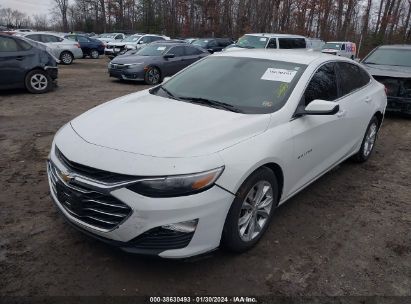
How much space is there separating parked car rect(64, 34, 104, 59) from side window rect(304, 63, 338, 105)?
23378mm

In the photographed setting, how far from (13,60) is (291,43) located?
11.1 m

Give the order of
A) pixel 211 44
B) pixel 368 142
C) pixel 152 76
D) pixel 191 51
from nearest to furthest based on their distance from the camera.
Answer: pixel 368 142 < pixel 152 76 < pixel 191 51 < pixel 211 44

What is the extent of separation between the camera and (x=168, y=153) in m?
2.88

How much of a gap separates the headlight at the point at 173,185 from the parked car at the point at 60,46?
62.1ft

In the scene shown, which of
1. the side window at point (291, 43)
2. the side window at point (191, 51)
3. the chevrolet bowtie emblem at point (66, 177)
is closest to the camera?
the chevrolet bowtie emblem at point (66, 177)

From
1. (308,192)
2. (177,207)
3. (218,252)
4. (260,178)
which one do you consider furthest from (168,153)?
(308,192)

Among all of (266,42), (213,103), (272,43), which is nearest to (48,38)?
(266,42)

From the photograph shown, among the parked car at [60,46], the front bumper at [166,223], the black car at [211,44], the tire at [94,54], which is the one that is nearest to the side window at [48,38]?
the parked car at [60,46]

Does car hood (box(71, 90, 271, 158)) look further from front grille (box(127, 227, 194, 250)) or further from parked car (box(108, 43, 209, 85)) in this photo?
parked car (box(108, 43, 209, 85))

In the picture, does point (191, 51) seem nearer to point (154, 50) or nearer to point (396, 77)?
point (154, 50)

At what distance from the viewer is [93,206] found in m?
2.87

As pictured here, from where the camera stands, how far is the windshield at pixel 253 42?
620 inches

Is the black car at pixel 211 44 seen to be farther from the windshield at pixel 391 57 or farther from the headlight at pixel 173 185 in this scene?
the headlight at pixel 173 185

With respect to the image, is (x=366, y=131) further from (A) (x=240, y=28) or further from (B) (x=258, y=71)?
(A) (x=240, y=28)
